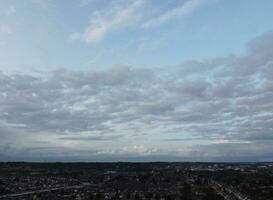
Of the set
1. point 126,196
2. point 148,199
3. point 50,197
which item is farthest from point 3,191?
point 148,199

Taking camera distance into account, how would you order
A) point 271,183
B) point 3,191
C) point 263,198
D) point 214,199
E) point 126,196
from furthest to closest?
1. point 271,183
2. point 3,191
3. point 126,196
4. point 263,198
5. point 214,199

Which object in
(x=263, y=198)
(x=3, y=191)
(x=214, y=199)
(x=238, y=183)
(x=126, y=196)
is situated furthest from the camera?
(x=238, y=183)

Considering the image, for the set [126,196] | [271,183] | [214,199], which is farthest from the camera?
[271,183]

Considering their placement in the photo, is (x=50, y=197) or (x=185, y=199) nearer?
(x=185, y=199)

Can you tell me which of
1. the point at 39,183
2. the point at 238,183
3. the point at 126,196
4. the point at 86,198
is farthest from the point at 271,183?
the point at 39,183

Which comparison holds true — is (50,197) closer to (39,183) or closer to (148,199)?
(148,199)

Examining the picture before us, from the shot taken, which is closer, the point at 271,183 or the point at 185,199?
the point at 185,199

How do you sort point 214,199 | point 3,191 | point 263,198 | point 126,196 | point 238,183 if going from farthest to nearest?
1. point 238,183
2. point 3,191
3. point 126,196
4. point 263,198
5. point 214,199

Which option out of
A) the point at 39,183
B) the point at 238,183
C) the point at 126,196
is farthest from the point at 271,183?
the point at 39,183

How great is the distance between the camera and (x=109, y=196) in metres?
135

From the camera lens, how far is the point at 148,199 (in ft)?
414

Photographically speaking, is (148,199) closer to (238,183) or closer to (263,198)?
(263,198)

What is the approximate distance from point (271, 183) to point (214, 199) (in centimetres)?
7096

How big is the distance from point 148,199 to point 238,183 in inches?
3021
